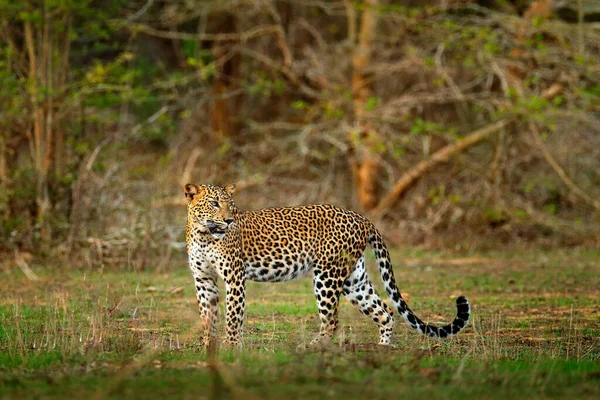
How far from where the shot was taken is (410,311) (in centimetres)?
1038

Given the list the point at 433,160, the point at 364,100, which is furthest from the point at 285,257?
the point at 364,100

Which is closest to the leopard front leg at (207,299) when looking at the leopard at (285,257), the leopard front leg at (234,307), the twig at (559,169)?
the leopard at (285,257)

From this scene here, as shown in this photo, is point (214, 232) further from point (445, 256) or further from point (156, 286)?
point (445, 256)

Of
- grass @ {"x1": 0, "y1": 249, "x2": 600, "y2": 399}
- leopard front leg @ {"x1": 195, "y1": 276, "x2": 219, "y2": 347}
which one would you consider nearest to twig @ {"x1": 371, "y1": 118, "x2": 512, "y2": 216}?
grass @ {"x1": 0, "y1": 249, "x2": 600, "y2": 399}

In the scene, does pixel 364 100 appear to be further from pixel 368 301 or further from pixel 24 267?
pixel 368 301

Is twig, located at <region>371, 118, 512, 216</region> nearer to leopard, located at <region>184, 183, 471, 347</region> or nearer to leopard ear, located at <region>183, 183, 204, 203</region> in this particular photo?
leopard, located at <region>184, 183, 471, 347</region>

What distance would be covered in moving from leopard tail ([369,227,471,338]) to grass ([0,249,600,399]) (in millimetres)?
177

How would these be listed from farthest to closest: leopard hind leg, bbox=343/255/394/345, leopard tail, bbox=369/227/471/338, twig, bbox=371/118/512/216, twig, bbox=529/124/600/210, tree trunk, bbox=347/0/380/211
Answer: tree trunk, bbox=347/0/380/211 → twig, bbox=371/118/512/216 → twig, bbox=529/124/600/210 → leopard hind leg, bbox=343/255/394/345 → leopard tail, bbox=369/227/471/338

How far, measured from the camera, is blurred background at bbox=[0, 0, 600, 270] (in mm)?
17406

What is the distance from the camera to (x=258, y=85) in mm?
22156

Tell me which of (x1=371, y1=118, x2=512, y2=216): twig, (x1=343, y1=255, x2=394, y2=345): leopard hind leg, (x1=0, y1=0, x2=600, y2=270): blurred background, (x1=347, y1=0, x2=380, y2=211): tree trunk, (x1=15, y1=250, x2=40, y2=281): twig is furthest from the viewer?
(x1=347, y1=0, x2=380, y2=211): tree trunk

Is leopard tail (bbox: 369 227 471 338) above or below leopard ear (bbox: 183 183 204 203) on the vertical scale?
below

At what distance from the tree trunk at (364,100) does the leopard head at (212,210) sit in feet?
38.0

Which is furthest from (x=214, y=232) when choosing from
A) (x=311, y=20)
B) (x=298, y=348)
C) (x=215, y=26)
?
(x=311, y=20)
